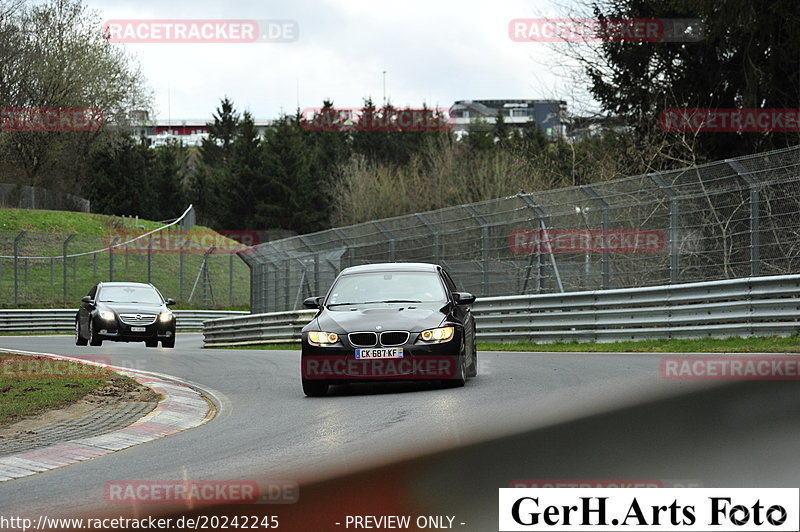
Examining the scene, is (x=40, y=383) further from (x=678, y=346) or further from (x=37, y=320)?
(x=37, y=320)

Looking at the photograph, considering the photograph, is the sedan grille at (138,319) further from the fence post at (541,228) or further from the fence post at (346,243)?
the fence post at (541,228)

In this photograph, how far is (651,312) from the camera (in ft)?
63.9

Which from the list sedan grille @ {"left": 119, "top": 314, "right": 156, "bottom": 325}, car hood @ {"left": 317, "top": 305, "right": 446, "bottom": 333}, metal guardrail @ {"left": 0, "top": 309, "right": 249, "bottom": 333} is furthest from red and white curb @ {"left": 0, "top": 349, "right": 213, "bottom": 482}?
metal guardrail @ {"left": 0, "top": 309, "right": 249, "bottom": 333}

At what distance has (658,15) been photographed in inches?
1117

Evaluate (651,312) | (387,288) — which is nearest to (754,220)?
(651,312)

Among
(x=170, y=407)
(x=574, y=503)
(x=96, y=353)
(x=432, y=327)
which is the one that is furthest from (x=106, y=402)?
(x=96, y=353)

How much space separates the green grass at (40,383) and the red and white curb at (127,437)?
3.41 ft

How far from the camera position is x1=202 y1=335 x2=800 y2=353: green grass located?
1642 cm

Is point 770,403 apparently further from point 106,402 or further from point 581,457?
point 106,402

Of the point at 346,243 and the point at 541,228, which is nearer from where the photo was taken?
the point at 541,228

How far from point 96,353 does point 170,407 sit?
35.3 feet

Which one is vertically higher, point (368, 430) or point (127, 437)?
point (368, 430)

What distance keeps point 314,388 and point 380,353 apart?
112cm

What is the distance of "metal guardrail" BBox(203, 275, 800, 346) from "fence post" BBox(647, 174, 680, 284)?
0.46m
